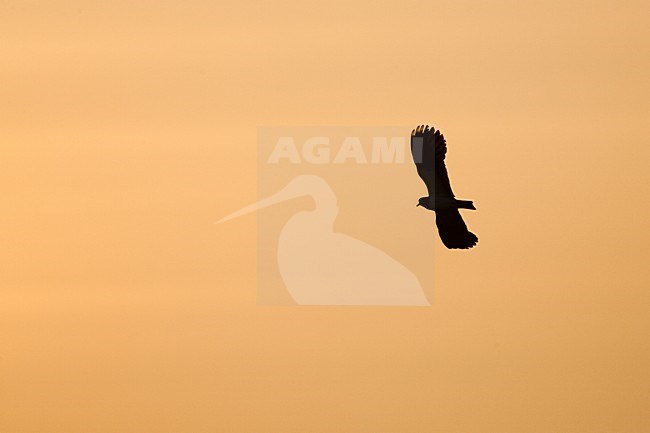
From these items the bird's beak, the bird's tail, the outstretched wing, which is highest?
the outstretched wing

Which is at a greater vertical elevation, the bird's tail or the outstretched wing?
the outstretched wing

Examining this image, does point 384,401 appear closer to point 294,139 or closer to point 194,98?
point 294,139

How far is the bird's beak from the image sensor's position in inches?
90.7

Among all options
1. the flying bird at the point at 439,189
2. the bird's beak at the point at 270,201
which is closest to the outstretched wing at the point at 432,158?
the flying bird at the point at 439,189

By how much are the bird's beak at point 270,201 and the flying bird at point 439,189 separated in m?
0.41

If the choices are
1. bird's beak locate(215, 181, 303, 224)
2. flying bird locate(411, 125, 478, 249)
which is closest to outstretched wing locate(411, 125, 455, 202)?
flying bird locate(411, 125, 478, 249)

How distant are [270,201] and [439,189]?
55 cm

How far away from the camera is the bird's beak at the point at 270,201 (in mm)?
2305

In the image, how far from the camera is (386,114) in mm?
2271

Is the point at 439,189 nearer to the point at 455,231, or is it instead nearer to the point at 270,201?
the point at 455,231

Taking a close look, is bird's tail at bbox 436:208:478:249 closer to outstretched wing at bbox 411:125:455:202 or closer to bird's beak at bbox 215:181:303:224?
outstretched wing at bbox 411:125:455:202

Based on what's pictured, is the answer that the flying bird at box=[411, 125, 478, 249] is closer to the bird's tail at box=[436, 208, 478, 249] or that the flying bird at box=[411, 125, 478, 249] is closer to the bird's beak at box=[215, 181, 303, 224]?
the bird's tail at box=[436, 208, 478, 249]

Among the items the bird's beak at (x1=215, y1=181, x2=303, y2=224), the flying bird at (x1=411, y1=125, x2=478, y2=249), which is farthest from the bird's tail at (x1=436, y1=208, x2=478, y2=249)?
the bird's beak at (x1=215, y1=181, x2=303, y2=224)

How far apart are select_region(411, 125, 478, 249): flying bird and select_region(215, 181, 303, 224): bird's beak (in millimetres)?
411
